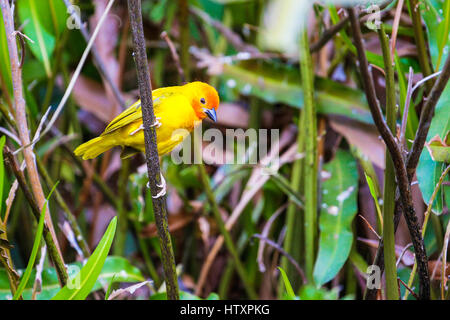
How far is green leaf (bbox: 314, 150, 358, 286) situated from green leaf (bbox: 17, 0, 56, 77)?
2.05ft

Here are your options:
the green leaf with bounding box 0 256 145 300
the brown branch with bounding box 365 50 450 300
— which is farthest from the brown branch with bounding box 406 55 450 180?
the green leaf with bounding box 0 256 145 300

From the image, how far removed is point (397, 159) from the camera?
1.83 feet

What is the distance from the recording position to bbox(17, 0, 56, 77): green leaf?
93 cm

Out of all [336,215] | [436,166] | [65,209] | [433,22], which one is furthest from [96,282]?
[433,22]

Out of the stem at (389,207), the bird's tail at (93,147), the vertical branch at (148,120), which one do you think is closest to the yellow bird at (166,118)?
the bird's tail at (93,147)

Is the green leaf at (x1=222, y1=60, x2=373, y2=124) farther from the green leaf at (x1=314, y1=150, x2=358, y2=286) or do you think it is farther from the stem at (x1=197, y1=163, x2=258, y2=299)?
the stem at (x1=197, y1=163, x2=258, y2=299)

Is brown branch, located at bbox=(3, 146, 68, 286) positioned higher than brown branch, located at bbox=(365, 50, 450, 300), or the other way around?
brown branch, located at bbox=(365, 50, 450, 300)

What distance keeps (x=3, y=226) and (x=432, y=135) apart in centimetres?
64

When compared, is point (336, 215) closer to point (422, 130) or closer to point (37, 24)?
point (422, 130)

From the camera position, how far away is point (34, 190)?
0.64 meters

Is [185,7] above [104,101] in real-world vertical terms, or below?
above

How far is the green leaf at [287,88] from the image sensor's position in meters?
1.08
